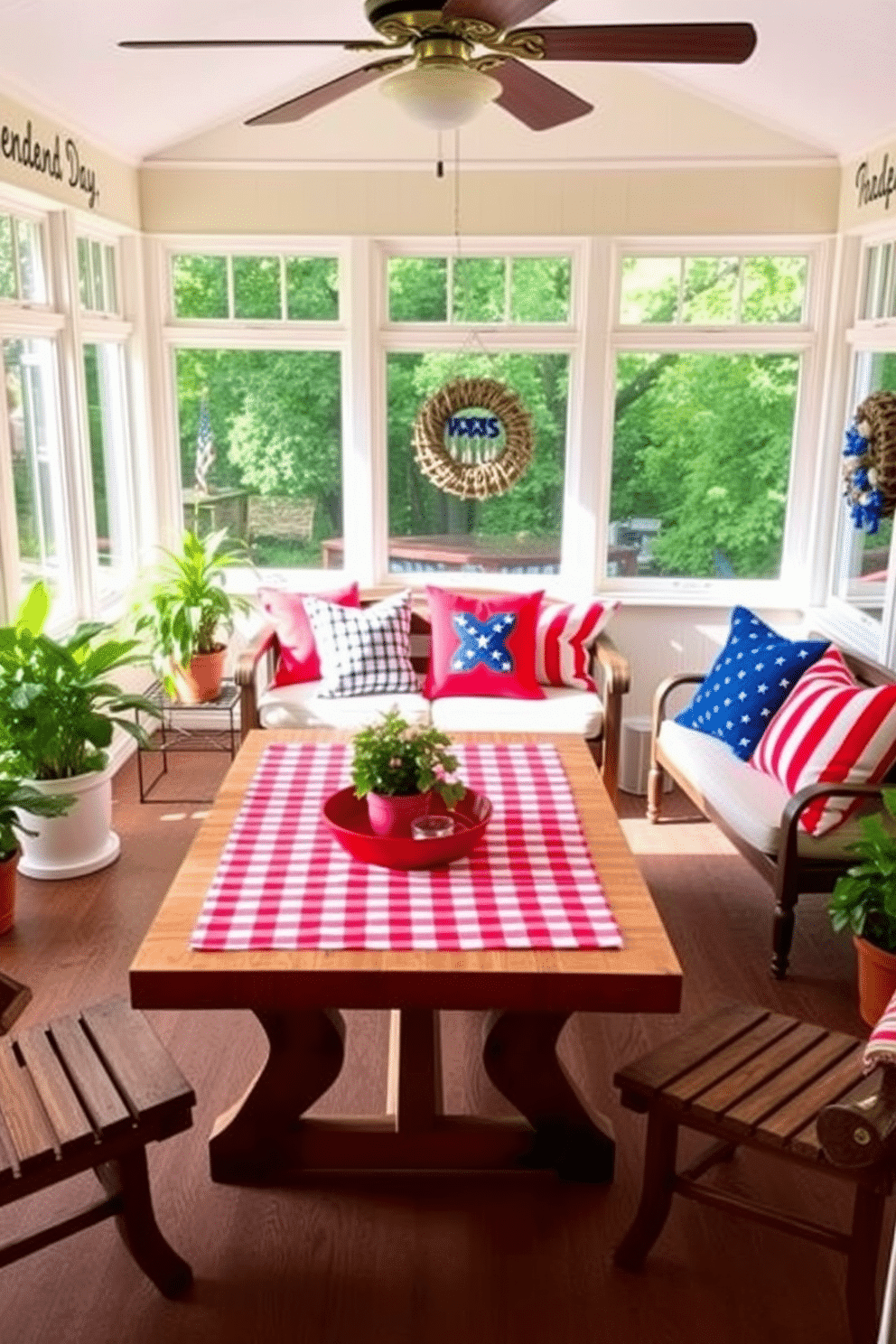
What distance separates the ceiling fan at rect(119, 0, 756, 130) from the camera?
2.11m

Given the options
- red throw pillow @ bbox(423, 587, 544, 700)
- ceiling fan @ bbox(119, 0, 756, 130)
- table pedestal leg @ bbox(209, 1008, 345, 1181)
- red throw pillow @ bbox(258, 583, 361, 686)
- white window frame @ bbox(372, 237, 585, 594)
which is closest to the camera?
ceiling fan @ bbox(119, 0, 756, 130)

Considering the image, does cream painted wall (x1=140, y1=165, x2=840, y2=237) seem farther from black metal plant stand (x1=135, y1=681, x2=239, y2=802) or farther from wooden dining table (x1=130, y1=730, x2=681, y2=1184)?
wooden dining table (x1=130, y1=730, x2=681, y2=1184)

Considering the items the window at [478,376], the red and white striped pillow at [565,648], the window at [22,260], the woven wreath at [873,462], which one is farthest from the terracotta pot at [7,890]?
the woven wreath at [873,462]

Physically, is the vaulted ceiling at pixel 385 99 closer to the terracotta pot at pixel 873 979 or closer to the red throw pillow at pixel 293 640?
the red throw pillow at pixel 293 640

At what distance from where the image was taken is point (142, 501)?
5.15 metres

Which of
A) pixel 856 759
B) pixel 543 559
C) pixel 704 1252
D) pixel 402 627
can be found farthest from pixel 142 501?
pixel 704 1252

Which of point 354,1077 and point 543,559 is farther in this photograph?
point 543,559

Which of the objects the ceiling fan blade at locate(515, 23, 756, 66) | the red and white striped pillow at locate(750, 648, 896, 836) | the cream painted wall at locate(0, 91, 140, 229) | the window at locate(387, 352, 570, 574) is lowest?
the red and white striped pillow at locate(750, 648, 896, 836)

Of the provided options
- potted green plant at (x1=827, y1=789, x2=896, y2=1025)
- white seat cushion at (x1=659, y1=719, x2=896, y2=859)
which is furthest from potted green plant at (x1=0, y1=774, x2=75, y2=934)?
potted green plant at (x1=827, y1=789, x2=896, y2=1025)

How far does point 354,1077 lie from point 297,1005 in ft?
2.96

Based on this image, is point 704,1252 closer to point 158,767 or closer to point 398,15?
point 398,15

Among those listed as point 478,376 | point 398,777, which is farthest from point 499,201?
point 398,777

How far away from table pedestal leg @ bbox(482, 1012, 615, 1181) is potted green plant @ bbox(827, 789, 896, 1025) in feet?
2.85

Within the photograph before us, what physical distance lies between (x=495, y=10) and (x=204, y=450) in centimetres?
342
